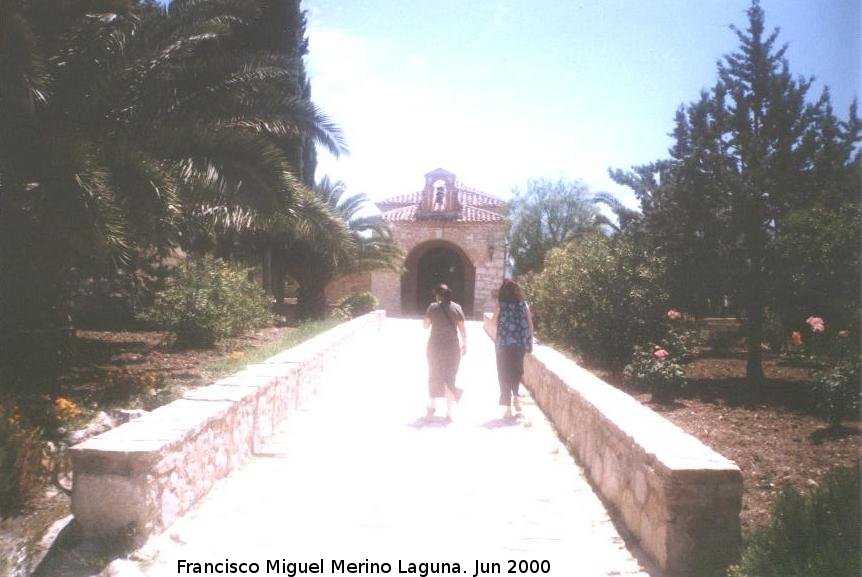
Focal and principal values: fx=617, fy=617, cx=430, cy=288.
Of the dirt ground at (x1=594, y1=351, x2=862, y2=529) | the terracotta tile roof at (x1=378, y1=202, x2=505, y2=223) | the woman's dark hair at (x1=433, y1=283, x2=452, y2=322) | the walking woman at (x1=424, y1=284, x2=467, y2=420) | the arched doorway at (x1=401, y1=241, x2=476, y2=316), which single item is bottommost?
the dirt ground at (x1=594, y1=351, x2=862, y2=529)

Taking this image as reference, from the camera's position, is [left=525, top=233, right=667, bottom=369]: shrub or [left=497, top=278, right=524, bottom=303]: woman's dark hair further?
[left=525, top=233, right=667, bottom=369]: shrub

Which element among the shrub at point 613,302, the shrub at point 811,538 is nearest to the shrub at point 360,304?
the shrub at point 613,302

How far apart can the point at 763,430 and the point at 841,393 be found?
81 cm

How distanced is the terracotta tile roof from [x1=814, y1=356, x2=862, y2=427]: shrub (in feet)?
59.1

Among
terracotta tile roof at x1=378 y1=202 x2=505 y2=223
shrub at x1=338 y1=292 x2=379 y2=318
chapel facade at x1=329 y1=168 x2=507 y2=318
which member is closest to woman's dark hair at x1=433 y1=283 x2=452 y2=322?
shrub at x1=338 y1=292 x2=379 y2=318

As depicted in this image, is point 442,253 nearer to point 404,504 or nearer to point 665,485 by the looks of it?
point 404,504

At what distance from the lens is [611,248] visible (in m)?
10.3

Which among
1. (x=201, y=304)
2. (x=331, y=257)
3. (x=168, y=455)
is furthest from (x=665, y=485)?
(x=331, y=257)

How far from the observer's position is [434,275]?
1045 inches

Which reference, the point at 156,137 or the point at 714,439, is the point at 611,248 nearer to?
the point at 714,439

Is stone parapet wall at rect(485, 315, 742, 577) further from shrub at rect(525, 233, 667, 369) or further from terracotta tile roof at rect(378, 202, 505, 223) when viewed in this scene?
terracotta tile roof at rect(378, 202, 505, 223)

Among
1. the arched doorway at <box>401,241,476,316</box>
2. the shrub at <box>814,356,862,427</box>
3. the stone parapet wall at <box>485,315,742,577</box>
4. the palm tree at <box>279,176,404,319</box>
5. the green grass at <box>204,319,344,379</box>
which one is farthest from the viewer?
the arched doorway at <box>401,241,476,316</box>

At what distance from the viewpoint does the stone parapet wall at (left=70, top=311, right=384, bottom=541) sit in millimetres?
3033

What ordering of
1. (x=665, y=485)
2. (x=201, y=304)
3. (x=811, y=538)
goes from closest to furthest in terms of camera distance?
(x=811, y=538) < (x=665, y=485) < (x=201, y=304)
